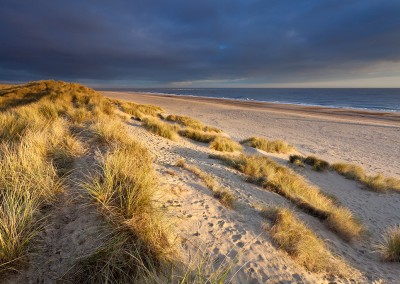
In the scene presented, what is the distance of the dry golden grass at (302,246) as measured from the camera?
3.62 meters

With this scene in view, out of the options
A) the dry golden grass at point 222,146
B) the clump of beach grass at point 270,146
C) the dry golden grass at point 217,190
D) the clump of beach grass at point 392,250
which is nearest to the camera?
the clump of beach grass at point 392,250

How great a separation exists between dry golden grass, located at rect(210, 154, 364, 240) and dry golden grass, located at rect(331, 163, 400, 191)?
308 centimetres

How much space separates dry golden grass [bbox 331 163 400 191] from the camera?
30.0 ft

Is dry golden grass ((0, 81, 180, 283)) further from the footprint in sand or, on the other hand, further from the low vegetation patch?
the low vegetation patch

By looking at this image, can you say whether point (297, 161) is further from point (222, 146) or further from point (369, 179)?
point (222, 146)

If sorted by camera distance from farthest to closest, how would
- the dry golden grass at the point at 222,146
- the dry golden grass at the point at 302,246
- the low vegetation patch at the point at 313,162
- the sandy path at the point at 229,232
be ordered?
1. the dry golden grass at the point at 222,146
2. the low vegetation patch at the point at 313,162
3. the dry golden grass at the point at 302,246
4. the sandy path at the point at 229,232

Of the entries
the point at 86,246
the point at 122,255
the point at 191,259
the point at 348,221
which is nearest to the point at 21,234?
the point at 86,246

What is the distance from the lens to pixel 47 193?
3354 mm

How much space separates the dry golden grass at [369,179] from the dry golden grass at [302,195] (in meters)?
3.08

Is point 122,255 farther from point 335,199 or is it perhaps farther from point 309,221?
point 335,199

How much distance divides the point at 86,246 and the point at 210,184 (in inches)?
125

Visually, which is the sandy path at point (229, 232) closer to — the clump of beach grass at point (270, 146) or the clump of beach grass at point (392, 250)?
the clump of beach grass at point (392, 250)

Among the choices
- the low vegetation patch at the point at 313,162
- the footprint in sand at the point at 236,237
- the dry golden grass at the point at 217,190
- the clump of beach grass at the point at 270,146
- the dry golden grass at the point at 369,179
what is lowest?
the dry golden grass at the point at 369,179

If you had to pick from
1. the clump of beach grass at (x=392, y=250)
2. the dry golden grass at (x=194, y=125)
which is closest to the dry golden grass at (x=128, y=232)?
the clump of beach grass at (x=392, y=250)
